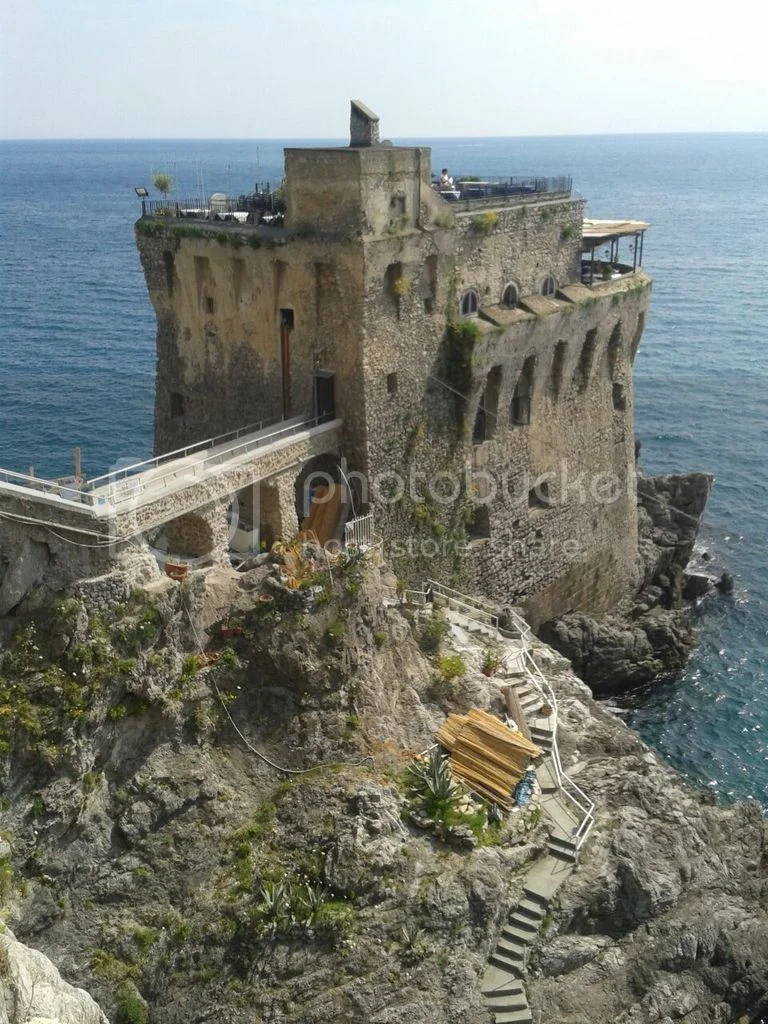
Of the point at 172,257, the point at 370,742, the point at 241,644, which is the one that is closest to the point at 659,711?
the point at 370,742

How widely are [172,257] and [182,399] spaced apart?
5.20m

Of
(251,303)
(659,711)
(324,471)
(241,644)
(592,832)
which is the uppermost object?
(251,303)

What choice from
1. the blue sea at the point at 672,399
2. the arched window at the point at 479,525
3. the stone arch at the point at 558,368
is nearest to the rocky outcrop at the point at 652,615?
the blue sea at the point at 672,399

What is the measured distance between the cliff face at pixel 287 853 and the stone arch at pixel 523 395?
48.2ft

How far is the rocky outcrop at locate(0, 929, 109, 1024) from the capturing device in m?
19.4

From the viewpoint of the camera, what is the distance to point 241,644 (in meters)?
30.2

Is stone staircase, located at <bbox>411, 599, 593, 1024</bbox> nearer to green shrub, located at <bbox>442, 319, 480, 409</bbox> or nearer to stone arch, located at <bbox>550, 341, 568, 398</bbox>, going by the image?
green shrub, located at <bbox>442, 319, 480, 409</bbox>

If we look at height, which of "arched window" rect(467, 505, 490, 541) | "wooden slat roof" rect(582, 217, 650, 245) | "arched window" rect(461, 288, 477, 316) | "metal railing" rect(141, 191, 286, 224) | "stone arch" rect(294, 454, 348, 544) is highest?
"metal railing" rect(141, 191, 286, 224)

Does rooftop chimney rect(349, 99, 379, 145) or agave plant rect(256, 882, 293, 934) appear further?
rooftop chimney rect(349, 99, 379, 145)

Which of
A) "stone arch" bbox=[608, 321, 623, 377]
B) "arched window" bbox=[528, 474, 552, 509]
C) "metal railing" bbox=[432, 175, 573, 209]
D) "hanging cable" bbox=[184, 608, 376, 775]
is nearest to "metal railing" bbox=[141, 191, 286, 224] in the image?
"metal railing" bbox=[432, 175, 573, 209]

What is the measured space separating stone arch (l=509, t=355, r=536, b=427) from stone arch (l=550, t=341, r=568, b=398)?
81.9 inches

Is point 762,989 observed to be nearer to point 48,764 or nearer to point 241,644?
point 241,644

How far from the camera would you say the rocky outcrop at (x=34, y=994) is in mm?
19359

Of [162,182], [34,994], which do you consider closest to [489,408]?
[162,182]
